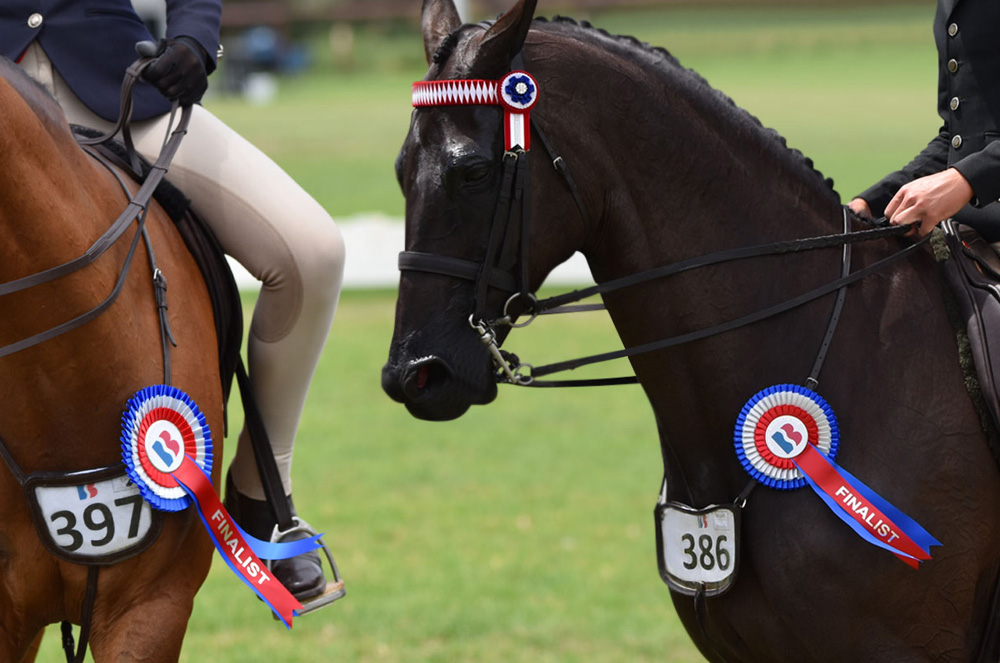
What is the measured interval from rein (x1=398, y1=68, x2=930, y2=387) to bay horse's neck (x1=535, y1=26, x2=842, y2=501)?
0.03 meters

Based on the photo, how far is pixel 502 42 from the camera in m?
3.10

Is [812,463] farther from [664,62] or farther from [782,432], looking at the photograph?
[664,62]

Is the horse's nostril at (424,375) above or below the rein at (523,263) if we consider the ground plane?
below

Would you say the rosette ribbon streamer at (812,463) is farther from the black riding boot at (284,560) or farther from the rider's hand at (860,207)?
the black riding boot at (284,560)

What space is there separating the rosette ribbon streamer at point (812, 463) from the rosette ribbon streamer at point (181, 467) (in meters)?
1.38

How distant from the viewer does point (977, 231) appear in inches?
141

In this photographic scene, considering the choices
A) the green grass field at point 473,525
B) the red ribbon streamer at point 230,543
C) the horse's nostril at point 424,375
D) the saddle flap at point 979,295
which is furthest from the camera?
the green grass field at point 473,525

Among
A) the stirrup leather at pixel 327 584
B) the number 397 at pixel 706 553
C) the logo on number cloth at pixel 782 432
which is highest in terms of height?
the logo on number cloth at pixel 782 432

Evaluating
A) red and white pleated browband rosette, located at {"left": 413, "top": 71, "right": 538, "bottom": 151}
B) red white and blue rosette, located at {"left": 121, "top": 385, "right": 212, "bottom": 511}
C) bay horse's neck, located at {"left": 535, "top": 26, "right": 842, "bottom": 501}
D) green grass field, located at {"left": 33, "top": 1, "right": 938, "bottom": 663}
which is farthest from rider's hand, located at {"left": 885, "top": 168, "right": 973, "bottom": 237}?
green grass field, located at {"left": 33, "top": 1, "right": 938, "bottom": 663}

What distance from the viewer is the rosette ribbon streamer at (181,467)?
329cm

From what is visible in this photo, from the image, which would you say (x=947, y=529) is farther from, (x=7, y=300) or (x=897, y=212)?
(x=7, y=300)

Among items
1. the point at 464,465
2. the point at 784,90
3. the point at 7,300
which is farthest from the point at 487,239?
the point at 784,90

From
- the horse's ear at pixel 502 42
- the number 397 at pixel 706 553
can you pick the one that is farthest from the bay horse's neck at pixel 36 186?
the number 397 at pixel 706 553

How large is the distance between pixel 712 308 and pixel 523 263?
0.54 meters
